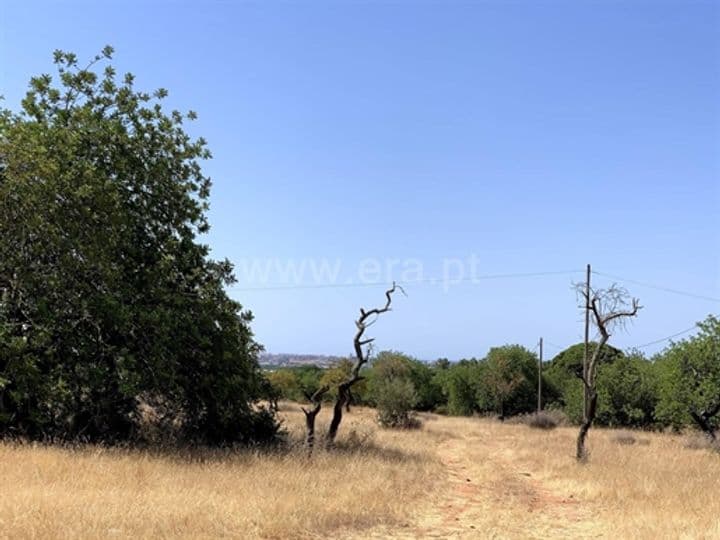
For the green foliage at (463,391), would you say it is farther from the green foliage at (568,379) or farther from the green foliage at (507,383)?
the green foliage at (568,379)

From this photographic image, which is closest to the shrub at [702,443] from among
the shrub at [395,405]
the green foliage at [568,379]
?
the green foliage at [568,379]

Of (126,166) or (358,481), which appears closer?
(358,481)

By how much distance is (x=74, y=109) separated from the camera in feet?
47.1

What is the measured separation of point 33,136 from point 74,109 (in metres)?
1.93

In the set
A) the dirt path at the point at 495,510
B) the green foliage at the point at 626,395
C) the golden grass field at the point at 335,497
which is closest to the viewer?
the golden grass field at the point at 335,497

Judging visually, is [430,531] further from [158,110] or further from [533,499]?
[158,110]

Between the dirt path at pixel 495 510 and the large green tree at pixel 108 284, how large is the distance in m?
5.98

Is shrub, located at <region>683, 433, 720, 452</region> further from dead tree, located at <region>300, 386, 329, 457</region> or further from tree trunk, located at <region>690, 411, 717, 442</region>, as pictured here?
dead tree, located at <region>300, 386, 329, 457</region>

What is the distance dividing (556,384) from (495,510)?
44081 millimetres

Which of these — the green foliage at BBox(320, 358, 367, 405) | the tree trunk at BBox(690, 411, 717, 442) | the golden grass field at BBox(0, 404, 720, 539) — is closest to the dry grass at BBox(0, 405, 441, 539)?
the golden grass field at BBox(0, 404, 720, 539)

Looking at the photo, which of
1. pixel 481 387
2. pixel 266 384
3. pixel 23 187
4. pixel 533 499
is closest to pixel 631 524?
pixel 533 499

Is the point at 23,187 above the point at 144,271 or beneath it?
above

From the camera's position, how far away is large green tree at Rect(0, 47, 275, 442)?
12.7 meters

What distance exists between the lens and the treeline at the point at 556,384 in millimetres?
23062
